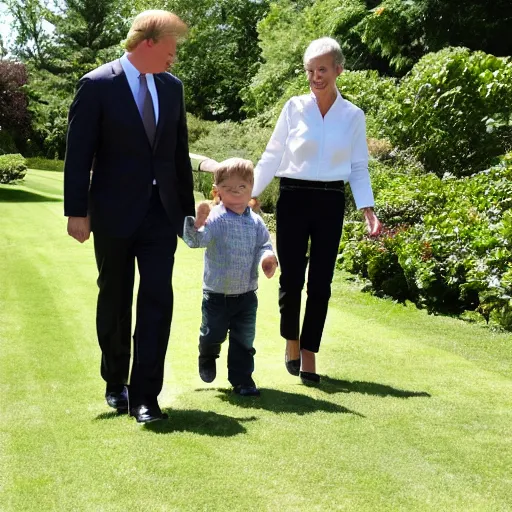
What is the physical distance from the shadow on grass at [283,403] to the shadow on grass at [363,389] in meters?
0.31

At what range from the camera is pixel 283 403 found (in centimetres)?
507

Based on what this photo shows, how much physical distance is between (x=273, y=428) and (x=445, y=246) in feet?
15.7

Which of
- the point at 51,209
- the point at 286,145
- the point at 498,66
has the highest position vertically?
the point at 498,66

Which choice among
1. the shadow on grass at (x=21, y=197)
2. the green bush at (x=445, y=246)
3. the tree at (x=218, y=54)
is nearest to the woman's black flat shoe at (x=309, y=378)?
the green bush at (x=445, y=246)

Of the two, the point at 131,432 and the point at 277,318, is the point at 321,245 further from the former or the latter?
the point at 277,318

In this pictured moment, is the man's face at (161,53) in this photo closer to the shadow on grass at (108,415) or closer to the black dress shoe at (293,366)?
the shadow on grass at (108,415)

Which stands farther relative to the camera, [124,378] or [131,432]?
[124,378]

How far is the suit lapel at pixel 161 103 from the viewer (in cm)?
455

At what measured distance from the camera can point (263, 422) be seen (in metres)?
4.65

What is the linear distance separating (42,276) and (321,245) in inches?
215

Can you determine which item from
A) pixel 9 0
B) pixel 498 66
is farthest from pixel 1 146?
pixel 498 66

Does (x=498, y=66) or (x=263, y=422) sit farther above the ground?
(x=498, y=66)

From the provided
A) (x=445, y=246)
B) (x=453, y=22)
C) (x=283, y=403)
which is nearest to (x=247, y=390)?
(x=283, y=403)

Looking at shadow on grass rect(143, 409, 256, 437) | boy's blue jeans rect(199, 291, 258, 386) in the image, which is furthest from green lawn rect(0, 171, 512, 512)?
boy's blue jeans rect(199, 291, 258, 386)
